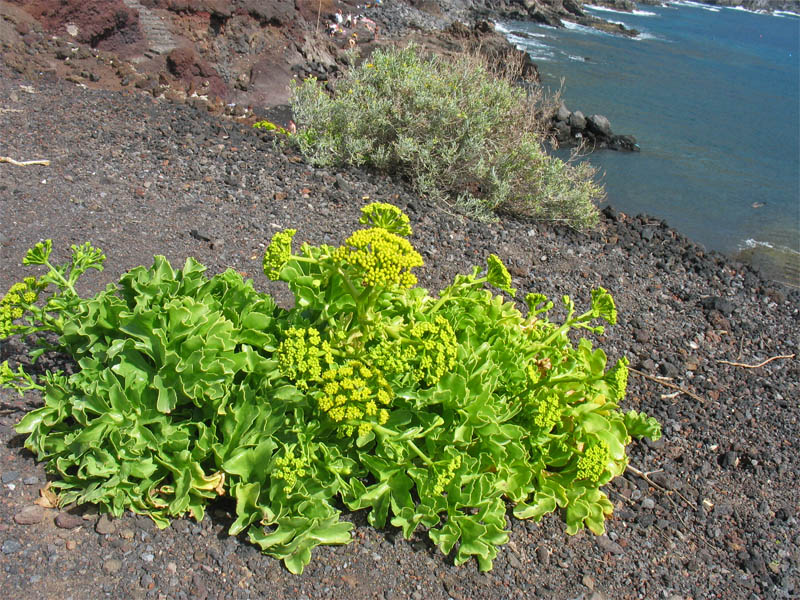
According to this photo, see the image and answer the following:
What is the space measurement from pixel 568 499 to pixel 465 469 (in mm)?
551

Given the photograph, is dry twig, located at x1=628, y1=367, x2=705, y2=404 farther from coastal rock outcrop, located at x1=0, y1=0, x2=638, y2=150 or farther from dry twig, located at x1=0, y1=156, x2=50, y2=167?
coastal rock outcrop, located at x1=0, y1=0, x2=638, y2=150

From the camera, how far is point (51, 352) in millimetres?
3258

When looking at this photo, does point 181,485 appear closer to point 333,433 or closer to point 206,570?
point 206,570

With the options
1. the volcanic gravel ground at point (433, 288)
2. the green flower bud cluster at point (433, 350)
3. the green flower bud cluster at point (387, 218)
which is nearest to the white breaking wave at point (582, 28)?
the volcanic gravel ground at point (433, 288)

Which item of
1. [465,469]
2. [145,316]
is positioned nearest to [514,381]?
[465,469]

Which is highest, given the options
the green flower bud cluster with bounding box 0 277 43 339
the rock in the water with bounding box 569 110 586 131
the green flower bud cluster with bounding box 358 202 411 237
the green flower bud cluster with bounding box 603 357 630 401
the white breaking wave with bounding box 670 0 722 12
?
the green flower bud cluster with bounding box 358 202 411 237

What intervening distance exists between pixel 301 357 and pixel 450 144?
13.7ft

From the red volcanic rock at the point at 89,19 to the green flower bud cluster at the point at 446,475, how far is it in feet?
25.1

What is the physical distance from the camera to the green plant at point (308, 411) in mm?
2543

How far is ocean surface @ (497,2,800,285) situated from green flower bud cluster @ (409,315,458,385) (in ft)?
17.7

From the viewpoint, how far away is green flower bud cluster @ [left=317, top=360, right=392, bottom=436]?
2.42m

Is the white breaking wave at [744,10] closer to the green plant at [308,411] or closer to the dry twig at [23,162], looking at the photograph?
the dry twig at [23,162]

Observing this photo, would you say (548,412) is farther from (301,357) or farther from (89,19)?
(89,19)

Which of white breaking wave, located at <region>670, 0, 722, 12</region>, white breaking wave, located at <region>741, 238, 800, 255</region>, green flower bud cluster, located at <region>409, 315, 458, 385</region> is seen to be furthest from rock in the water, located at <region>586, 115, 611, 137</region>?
white breaking wave, located at <region>670, 0, 722, 12</region>
